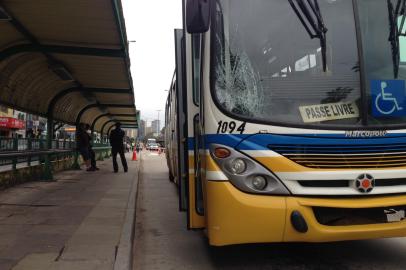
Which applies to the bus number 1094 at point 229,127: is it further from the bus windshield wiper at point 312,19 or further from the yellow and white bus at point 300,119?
the bus windshield wiper at point 312,19

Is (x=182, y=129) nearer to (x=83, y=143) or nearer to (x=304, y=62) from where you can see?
(x=304, y=62)

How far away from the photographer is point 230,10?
5043 millimetres

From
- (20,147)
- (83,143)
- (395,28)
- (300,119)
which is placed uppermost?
(395,28)

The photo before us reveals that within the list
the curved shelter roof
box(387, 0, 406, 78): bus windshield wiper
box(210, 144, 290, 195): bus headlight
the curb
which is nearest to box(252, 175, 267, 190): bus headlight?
box(210, 144, 290, 195): bus headlight

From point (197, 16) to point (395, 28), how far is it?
6.81 ft

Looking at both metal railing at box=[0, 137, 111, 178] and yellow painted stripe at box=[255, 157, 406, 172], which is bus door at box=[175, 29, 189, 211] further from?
metal railing at box=[0, 137, 111, 178]

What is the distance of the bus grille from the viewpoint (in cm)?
471

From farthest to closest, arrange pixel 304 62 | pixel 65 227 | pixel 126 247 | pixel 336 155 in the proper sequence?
pixel 65 227 < pixel 126 247 < pixel 304 62 < pixel 336 155

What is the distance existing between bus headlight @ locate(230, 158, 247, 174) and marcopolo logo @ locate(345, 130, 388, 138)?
103 cm

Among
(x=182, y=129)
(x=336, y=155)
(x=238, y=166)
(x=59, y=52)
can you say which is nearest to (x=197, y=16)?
(x=238, y=166)

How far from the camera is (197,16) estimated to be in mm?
4770

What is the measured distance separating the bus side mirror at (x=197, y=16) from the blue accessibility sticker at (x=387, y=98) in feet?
5.79

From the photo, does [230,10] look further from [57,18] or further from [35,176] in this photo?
[35,176]

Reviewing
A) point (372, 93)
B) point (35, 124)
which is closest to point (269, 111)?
point (372, 93)
